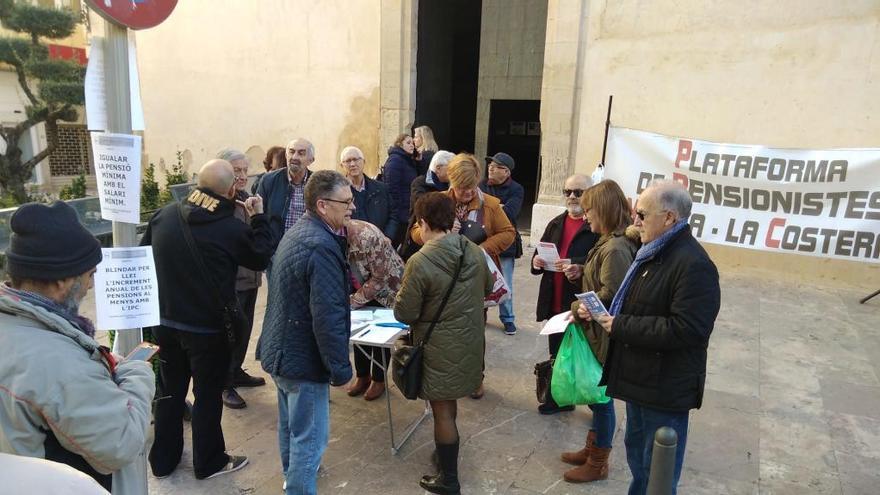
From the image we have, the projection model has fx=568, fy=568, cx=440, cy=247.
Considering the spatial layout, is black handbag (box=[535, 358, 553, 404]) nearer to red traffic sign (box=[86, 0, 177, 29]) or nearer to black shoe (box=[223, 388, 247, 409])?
black shoe (box=[223, 388, 247, 409])

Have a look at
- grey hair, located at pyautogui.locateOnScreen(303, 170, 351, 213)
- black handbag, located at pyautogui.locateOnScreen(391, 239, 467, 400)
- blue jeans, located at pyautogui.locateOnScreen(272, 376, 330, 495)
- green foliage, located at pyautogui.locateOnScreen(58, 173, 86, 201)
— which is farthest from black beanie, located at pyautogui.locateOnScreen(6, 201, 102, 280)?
green foliage, located at pyautogui.locateOnScreen(58, 173, 86, 201)

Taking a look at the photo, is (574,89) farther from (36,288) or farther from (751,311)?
(36,288)

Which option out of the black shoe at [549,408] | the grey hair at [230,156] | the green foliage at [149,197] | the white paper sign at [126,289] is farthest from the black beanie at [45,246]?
the green foliage at [149,197]

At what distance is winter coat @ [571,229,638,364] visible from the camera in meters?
2.97

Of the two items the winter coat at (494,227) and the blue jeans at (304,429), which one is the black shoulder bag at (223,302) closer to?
the blue jeans at (304,429)

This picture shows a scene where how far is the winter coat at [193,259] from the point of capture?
10.1ft

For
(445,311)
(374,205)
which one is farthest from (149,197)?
(445,311)

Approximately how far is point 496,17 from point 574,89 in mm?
3081

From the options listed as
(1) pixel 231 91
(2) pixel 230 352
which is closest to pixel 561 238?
(2) pixel 230 352

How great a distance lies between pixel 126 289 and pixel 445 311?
1493 mm

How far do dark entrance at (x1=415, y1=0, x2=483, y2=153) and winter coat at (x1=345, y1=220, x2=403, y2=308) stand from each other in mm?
7349

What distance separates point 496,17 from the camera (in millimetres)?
10789

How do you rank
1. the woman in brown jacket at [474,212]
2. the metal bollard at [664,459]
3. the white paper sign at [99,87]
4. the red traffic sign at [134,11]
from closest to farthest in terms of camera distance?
the metal bollard at [664,459]
the red traffic sign at [134,11]
the white paper sign at [99,87]
the woman in brown jacket at [474,212]

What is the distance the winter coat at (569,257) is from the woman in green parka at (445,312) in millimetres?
973
